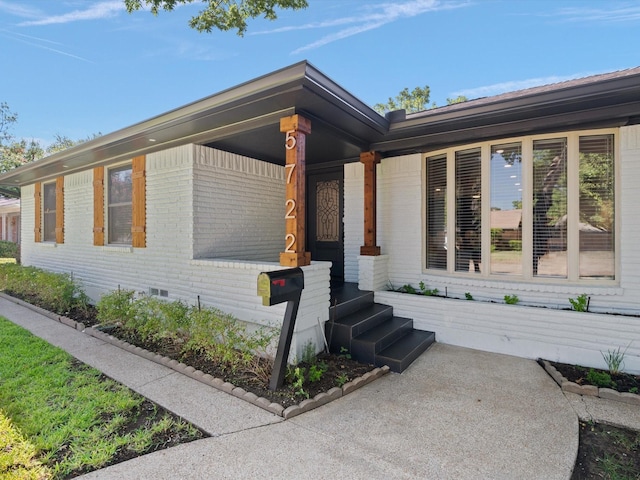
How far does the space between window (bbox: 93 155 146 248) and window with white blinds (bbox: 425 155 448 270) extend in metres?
4.94

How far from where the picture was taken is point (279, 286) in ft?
9.13

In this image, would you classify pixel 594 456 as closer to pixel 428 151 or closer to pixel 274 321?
pixel 274 321

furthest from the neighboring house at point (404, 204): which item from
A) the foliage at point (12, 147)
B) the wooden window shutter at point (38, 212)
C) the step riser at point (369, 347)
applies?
the foliage at point (12, 147)

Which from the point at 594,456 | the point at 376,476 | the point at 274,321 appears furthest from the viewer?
the point at 274,321

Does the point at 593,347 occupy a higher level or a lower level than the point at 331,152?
lower

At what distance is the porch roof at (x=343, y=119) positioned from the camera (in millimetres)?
3227

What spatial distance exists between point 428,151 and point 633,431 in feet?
12.7

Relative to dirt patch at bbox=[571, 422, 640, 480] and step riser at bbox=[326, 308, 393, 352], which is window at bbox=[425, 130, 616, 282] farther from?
dirt patch at bbox=[571, 422, 640, 480]

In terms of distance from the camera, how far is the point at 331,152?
5414mm

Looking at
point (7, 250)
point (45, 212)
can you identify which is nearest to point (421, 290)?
point (45, 212)

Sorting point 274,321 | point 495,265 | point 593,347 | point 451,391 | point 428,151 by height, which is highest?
point 428,151

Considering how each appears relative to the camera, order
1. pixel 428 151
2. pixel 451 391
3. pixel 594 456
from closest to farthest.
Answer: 1. pixel 594 456
2. pixel 451 391
3. pixel 428 151

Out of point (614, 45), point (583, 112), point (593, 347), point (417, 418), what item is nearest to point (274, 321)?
point (417, 418)

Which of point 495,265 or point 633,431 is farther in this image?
point 495,265
